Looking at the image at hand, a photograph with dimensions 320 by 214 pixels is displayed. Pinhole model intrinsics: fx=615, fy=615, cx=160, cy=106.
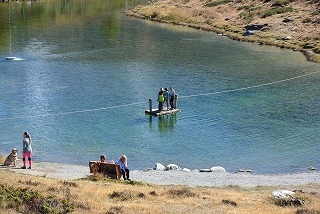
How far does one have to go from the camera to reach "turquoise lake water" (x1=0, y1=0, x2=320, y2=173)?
43219mm

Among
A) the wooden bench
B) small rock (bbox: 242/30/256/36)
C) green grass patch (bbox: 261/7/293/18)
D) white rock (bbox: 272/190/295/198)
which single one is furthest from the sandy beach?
green grass patch (bbox: 261/7/293/18)

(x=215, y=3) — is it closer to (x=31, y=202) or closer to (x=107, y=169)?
(x=107, y=169)

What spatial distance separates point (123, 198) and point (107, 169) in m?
5.55

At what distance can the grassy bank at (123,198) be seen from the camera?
2545 cm

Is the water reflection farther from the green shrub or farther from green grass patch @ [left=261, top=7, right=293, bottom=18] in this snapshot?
green grass patch @ [left=261, top=7, right=293, bottom=18]

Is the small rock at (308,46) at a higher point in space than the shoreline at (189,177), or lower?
higher

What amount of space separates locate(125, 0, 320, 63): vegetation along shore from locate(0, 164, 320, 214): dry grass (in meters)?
54.7

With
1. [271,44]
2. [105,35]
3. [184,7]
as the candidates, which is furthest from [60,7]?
[271,44]

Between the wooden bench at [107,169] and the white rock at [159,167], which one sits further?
the white rock at [159,167]

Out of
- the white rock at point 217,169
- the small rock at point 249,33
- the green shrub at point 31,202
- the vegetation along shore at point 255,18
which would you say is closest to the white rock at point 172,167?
the white rock at point 217,169

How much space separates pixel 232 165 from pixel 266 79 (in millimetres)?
30445

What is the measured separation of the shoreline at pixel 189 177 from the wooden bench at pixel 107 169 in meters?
0.87

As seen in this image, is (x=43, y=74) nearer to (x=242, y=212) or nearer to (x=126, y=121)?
(x=126, y=121)

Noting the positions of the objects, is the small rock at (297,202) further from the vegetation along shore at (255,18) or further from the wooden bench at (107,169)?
the vegetation along shore at (255,18)
